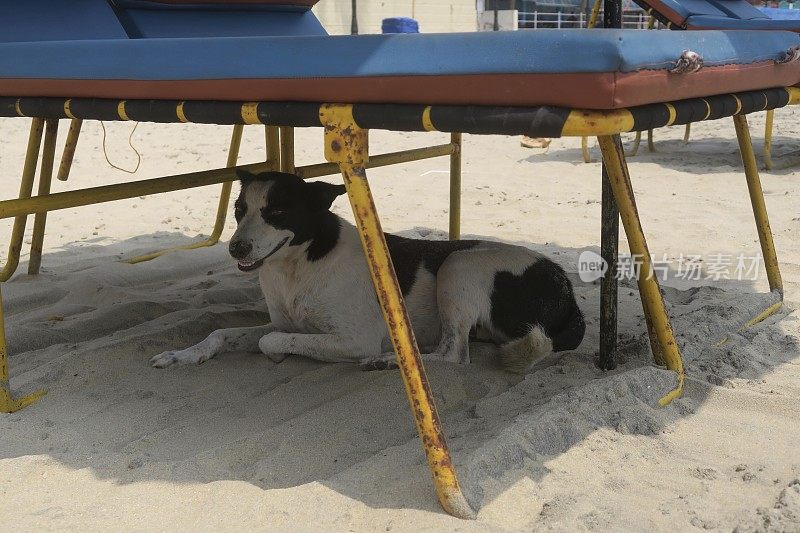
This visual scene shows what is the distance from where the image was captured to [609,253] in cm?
282

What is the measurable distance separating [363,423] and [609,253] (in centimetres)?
99

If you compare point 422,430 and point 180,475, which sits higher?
point 422,430

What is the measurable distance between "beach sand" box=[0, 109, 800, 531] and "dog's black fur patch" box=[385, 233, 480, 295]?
363 mm

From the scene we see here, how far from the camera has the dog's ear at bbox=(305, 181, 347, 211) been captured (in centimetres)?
301

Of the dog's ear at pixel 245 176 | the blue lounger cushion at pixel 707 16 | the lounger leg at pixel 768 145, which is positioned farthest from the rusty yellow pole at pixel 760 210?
the lounger leg at pixel 768 145

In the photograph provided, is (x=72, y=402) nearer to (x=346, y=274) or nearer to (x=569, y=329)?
(x=346, y=274)

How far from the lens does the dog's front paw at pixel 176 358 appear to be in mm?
2971

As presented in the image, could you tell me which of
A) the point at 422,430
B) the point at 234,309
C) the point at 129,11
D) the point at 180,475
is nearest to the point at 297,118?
the point at 422,430

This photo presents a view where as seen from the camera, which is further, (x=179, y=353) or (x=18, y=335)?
(x=18, y=335)

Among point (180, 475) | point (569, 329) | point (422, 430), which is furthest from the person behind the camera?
point (569, 329)

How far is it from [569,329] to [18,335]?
2053 millimetres

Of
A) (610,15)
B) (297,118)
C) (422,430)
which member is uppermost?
(610,15)

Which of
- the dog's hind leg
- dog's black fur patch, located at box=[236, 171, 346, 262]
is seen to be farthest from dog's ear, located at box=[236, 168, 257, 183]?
the dog's hind leg

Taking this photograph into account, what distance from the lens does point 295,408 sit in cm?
261
